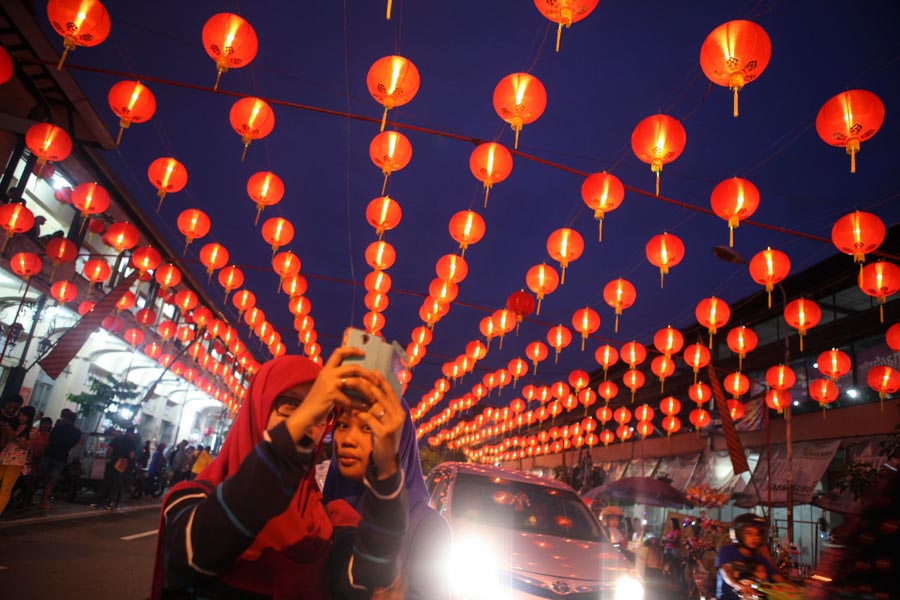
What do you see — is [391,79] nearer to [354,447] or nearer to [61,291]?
[354,447]

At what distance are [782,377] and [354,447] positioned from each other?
15.9 meters

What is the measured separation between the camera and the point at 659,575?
15.2m

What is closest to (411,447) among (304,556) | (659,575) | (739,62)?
(304,556)

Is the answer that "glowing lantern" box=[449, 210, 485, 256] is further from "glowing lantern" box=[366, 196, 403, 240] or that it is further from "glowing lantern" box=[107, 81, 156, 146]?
"glowing lantern" box=[107, 81, 156, 146]

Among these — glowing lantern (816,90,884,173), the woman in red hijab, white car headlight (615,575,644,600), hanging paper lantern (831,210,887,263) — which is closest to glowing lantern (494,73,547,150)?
glowing lantern (816,90,884,173)

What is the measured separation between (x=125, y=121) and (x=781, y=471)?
63.4 feet

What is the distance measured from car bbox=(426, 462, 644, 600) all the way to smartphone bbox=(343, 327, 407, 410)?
3591mm

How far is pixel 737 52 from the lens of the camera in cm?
609

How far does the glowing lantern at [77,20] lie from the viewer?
689cm

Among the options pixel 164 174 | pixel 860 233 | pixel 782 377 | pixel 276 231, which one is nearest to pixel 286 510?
pixel 860 233

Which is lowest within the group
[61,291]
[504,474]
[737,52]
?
[504,474]

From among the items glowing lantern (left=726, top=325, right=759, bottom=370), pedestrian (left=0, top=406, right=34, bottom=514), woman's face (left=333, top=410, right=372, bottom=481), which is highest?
glowing lantern (left=726, top=325, right=759, bottom=370)

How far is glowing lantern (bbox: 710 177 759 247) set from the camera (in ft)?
26.8

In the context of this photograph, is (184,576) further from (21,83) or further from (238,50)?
(21,83)
